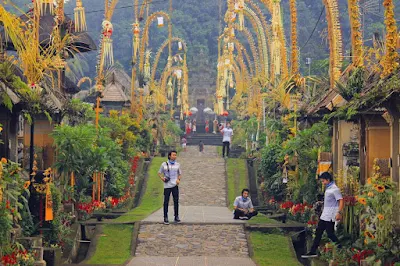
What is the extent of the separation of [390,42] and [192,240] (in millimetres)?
6200

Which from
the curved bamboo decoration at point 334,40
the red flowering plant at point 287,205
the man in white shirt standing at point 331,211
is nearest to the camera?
the man in white shirt standing at point 331,211

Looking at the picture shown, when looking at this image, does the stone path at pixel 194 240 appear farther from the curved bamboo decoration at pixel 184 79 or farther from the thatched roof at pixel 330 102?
the curved bamboo decoration at pixel 184 79

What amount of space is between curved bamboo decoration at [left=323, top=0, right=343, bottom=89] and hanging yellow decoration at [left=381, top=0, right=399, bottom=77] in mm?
5841

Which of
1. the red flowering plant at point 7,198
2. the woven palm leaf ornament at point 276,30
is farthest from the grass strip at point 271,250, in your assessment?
the woven palm leaf ornament at point 276,30

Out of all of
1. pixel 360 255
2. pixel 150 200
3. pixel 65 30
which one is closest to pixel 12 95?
pixel 360 255

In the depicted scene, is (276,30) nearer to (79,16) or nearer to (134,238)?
(79,16)

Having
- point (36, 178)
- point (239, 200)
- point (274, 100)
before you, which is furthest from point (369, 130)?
point (274, 100)

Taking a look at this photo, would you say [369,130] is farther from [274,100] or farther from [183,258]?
[274,100]

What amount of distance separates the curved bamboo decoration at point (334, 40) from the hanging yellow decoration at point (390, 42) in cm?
584

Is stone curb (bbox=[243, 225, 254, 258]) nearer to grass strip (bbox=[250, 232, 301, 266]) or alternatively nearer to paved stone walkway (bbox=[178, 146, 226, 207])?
grass strip (bbox=[250, 232, 301, 266])

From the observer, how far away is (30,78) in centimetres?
1672

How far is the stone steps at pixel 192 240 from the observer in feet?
52.6

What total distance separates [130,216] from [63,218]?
3843 mm

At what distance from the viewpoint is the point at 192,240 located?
17.0m
